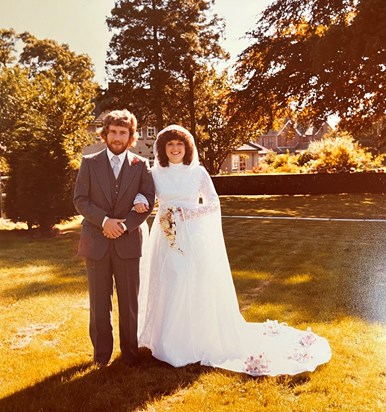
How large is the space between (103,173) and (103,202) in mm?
288

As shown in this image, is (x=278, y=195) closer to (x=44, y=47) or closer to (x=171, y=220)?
(x=171, y=220)

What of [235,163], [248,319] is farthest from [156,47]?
[235,163]

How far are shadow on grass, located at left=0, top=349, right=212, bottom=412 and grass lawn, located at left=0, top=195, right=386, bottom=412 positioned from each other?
0.03 ft

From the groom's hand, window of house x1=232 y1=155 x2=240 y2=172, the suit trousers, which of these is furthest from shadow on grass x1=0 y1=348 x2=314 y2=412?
window of house x1=232 y1=155 x2=240 y2=172

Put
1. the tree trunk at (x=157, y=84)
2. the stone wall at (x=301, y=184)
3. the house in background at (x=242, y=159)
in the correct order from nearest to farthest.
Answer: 1. the stone wall at (x=301, y=184)
2. the tree trunk at (x=157, y=84)
3. the house in background at (x=242, y=159)

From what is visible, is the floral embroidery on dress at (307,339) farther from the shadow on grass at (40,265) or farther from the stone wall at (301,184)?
the stone wall at (301,184)

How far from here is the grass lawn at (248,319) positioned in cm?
439

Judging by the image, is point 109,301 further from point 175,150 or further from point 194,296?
point 175,150

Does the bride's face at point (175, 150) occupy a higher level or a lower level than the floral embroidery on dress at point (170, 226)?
higher

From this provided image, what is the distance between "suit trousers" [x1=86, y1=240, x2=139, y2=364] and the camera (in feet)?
16.5

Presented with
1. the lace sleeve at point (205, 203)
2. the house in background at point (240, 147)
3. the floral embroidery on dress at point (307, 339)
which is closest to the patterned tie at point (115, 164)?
the lace sleeve at point (205, 203)

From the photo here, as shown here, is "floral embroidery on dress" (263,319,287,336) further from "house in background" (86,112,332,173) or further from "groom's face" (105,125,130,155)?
"house in background" (86,112,332,173)

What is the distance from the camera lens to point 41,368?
5180mm

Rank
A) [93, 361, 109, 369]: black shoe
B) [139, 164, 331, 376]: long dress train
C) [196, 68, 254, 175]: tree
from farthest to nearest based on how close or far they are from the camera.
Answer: [196, 68, 254, 175]: tree, [139, 164, 331, 376]: long dress train, [93, 361, 109, 369]: black shoe
